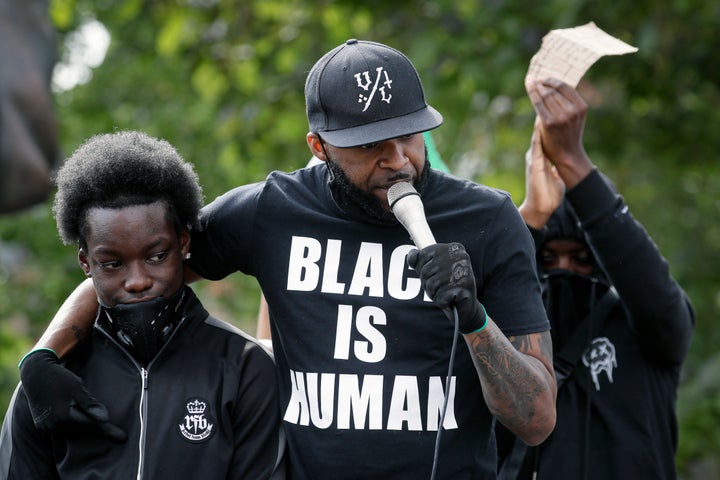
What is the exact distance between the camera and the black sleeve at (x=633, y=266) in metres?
4.05

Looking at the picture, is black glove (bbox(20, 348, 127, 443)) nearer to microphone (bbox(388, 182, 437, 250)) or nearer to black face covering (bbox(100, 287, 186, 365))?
black face covering (bbox(100, 287, 186, 365))

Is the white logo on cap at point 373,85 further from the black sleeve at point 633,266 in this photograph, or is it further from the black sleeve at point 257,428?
the black sleeve at point 633,266

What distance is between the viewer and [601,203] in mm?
4094

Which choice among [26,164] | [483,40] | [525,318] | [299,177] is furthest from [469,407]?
[483,40]

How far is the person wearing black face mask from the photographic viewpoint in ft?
13.3

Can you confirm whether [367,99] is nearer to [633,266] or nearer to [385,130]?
[385,130]

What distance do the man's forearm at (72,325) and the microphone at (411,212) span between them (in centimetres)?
109

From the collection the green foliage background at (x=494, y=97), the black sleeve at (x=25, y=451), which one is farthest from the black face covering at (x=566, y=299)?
the green foliage background at (x=494, y=97)

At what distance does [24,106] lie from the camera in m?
1.63

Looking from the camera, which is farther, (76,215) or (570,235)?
(570,235)

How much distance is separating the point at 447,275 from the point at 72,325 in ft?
4.29

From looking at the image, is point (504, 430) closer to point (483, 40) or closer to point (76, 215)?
point (76, 215)

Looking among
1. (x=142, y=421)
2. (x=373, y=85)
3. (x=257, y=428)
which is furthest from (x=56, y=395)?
(x=373, y=85)

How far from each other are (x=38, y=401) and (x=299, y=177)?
102 centimetres
